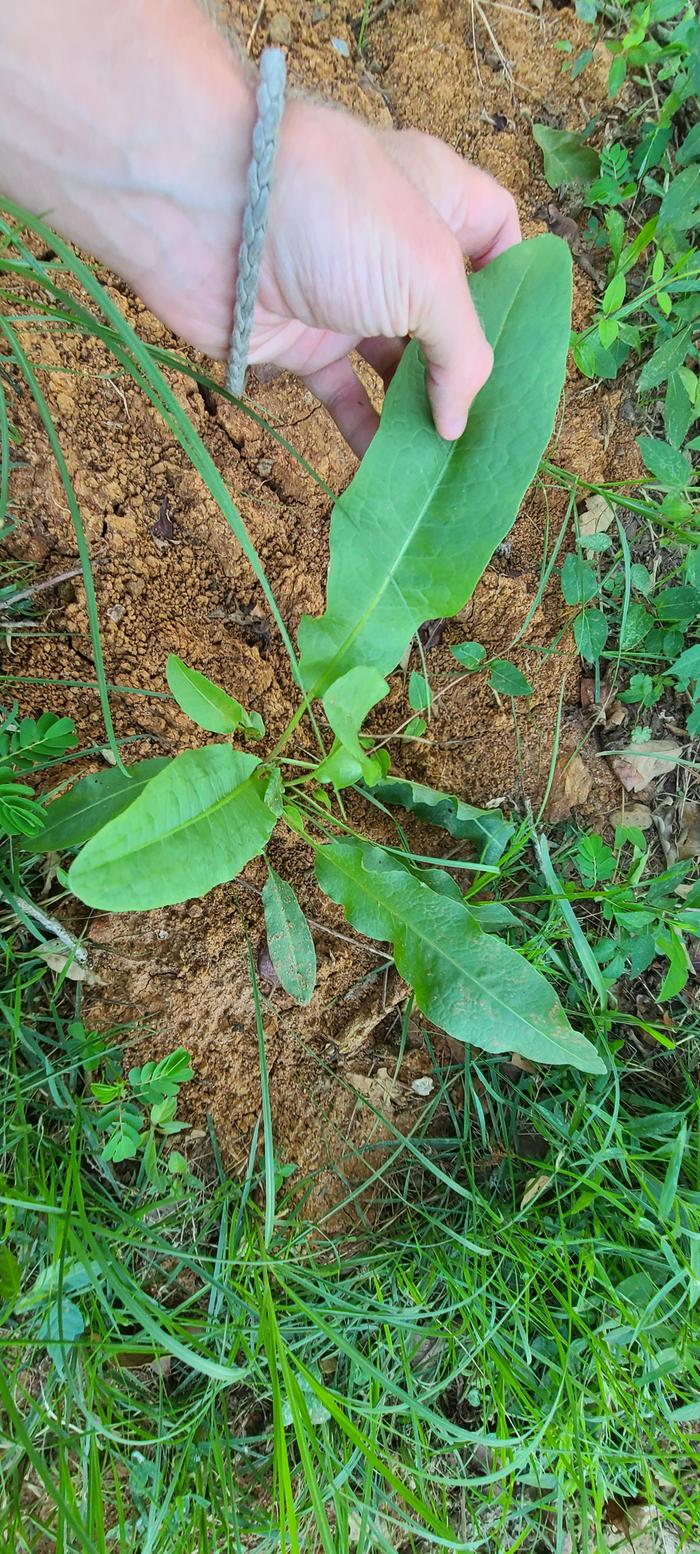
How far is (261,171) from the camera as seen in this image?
0.87 m

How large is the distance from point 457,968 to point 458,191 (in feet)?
3.44

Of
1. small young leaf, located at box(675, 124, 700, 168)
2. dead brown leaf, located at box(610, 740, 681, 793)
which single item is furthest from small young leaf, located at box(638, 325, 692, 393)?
dead brown leaf, located at box(610, 740, 681, 793)

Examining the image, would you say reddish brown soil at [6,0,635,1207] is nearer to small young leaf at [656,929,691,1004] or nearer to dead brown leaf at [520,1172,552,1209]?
dead brown leaf at [520,1172,552,1209]

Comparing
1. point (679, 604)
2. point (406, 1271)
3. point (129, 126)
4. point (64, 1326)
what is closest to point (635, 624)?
point (679, 604)

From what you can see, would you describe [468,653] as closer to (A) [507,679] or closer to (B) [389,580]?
(A) [507,679]

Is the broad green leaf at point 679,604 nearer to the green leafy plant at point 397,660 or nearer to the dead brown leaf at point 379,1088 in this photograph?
the green leafy plant at point 397,660

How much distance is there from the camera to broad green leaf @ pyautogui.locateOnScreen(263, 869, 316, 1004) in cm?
126

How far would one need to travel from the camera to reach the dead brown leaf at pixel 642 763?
1.63 m

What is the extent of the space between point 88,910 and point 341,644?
0.55 meters

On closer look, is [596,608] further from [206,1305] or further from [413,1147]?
[206,1305]

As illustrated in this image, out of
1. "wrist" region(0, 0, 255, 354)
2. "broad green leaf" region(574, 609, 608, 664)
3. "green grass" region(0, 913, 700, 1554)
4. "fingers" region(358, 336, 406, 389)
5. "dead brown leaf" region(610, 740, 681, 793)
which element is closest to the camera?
"wrist" region(0, 0, 255, 354)

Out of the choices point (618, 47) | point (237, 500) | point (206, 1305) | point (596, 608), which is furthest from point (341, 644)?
point (618, 47)

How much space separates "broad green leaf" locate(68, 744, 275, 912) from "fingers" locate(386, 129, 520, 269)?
2.55 ft

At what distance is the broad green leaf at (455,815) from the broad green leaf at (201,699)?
37 cm
